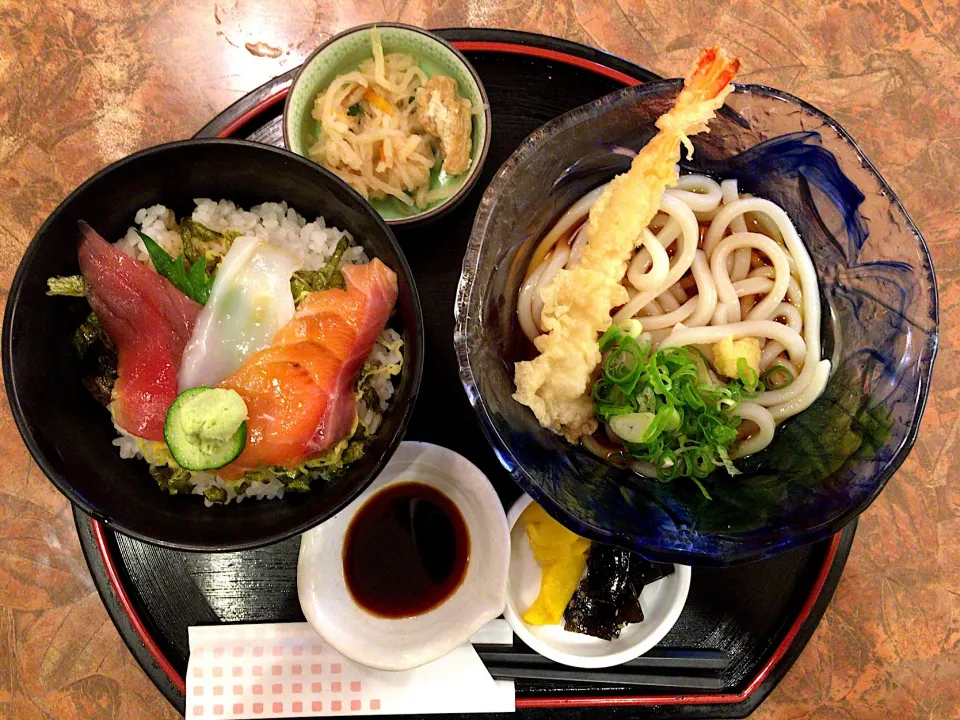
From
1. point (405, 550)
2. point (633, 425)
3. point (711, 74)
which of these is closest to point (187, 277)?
point (405, 550)

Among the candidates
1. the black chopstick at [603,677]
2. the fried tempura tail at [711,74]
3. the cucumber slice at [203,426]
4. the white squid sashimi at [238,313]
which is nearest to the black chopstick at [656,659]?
the black chopstick at [603,677]

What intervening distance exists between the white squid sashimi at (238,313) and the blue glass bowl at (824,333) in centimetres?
48

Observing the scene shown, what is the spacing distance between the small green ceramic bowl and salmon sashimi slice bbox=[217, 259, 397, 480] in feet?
0.99

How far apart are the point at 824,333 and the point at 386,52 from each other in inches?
57.3

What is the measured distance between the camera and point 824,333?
5.61ft

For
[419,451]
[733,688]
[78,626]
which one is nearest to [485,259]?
[419,451]

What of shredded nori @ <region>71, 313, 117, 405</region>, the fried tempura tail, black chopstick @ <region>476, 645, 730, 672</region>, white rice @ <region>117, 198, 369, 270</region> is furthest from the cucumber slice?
the fried tempura tail

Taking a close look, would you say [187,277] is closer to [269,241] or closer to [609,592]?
[269,241]

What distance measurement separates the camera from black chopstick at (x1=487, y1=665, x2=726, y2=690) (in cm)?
186

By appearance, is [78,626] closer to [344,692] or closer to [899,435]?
[344,692]

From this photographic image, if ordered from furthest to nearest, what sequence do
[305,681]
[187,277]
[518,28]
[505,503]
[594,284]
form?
[518,28]
[505,503]
[305,681]
[187,277]
[594,284]

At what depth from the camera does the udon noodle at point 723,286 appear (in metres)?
1.64

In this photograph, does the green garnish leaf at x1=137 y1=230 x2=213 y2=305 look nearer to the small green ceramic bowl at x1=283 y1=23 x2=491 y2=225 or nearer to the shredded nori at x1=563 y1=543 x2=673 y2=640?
the small green ceramic bowl at x1=283 y1=23 x2=491 y2=225

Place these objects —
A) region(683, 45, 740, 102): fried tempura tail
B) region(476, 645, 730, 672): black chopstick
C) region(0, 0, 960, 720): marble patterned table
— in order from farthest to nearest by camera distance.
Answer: region(0, 0, 960, 720): marble patterned table
region(476, 645, 730, 672): black chopstick
region(683, 45, 740, 102): fried tempura tail
